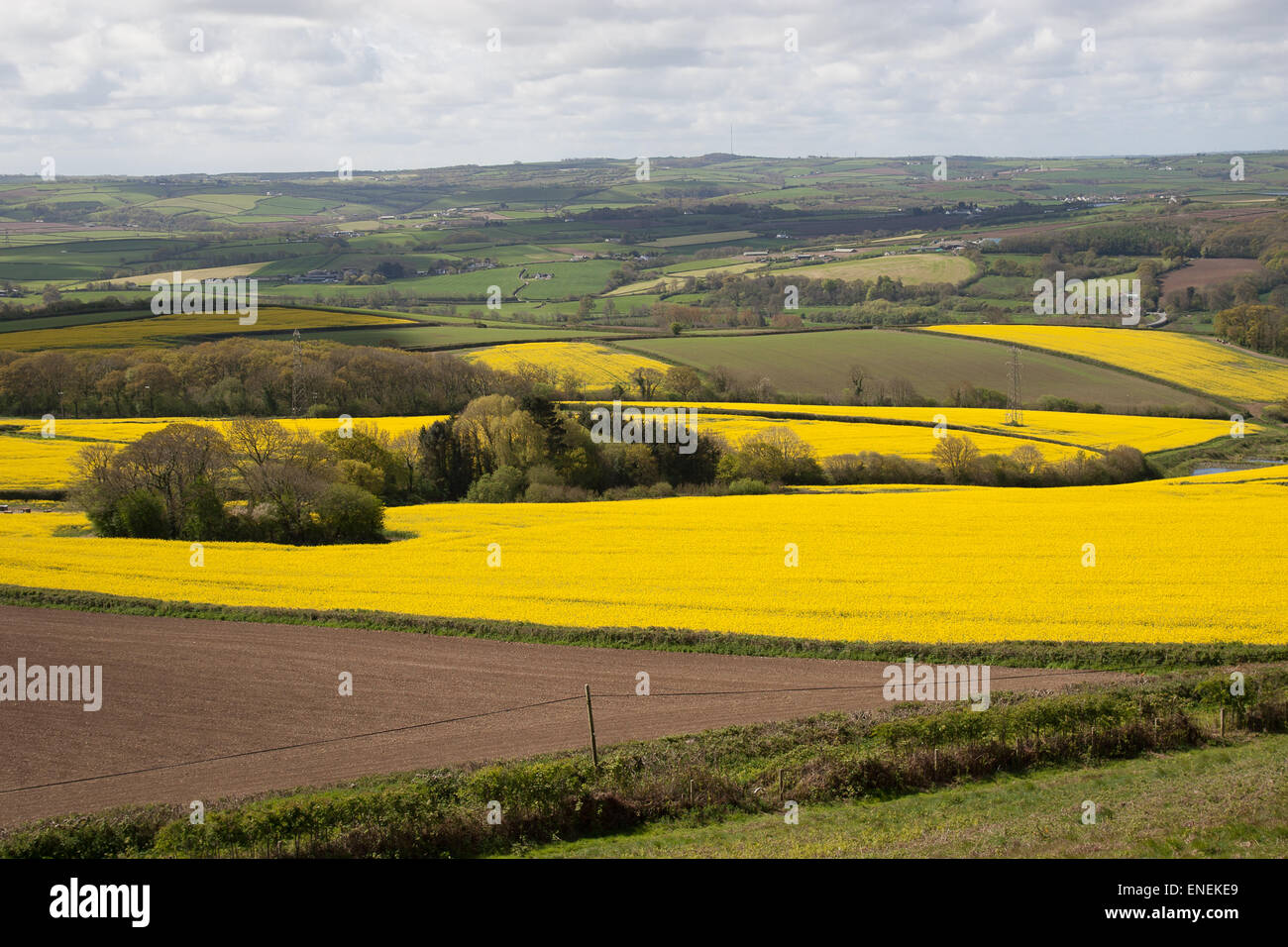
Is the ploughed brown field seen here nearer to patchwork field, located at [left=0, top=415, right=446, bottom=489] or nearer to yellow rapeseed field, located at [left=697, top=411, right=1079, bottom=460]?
yellow rapeseed field, located at [left=697, top=411, right=1079, bottom=460]

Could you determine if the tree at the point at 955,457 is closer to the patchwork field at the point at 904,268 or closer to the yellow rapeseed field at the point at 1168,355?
the yellow rapeseed field at the point at 1168,355

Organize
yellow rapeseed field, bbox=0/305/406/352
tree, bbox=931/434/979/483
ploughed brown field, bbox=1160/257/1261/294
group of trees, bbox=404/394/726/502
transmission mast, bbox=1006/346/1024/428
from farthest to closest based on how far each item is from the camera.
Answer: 1. ploughed brown field, bbox=1160/257/1261/294
2. yellow rapeseed field, bbox=0/305/406/352
3. transmission mast, bbox=1006/346/1024/428
4. tree, bbox=931/434/979/483
5. group of trees, bbox=404/394/726/502

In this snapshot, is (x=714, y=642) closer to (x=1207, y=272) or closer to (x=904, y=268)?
(x=1207, y=272)

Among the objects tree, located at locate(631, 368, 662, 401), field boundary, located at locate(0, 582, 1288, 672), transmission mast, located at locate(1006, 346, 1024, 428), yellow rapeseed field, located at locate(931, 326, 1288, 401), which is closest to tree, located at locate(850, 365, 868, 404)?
transmission mast, located at locate(1006, 346, 1024, 428)

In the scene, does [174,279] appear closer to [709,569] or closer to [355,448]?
[355,448]

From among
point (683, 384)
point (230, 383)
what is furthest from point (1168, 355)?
point (230, 383)

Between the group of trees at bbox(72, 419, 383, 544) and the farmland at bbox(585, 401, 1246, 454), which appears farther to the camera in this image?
the farmland at bbox(585, 401, 1246, 454)

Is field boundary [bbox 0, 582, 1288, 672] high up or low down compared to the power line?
up
